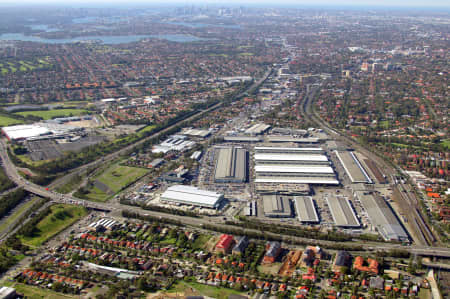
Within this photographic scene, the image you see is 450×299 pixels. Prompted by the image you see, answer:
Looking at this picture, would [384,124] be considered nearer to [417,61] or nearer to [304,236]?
[304,236]

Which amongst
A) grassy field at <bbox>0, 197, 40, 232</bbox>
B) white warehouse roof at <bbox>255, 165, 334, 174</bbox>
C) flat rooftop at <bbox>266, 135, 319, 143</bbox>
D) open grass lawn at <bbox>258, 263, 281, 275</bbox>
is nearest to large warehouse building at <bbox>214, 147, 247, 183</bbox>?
white warehouse roof at <bbox>255, 165, 334, 174</bbox>

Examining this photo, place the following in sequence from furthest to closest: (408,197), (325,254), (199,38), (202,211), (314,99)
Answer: (199,38) → (314,99) → (408,197) → (202,211) → (325,254)

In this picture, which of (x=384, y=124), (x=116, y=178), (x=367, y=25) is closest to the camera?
(x=116, y=178)

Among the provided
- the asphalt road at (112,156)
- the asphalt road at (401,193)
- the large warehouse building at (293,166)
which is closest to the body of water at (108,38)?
the asphalt road at (112,156)

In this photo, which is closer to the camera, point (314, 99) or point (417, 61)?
point (314, 99)

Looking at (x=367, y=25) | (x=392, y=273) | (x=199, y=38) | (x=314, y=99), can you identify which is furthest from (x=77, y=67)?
(x=367, y=25)
